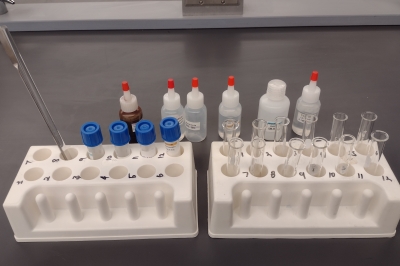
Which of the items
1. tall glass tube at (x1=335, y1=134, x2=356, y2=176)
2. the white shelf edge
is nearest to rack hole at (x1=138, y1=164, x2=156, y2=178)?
tall glass tube at (x1=335, y1=134, x2=356, y2=176)

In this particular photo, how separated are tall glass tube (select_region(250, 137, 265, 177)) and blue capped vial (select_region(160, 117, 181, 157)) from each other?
136mm

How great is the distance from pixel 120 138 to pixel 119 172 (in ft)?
0.21

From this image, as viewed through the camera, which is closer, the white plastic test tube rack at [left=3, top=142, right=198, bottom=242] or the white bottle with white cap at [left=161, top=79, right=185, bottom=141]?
the white plastic test tube rack at [left=3, top=142, right=198, bottom=242]

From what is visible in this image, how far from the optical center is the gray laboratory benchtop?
59 cm

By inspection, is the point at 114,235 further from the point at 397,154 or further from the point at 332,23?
the point at 332,23

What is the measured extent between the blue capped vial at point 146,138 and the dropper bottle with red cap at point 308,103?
344 mm

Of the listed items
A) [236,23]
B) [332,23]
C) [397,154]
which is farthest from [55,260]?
[332,23]

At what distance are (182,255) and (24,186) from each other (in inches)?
11.4

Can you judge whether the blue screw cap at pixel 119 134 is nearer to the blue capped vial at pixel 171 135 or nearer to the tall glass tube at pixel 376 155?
the blue capped vial at pixel 171 135

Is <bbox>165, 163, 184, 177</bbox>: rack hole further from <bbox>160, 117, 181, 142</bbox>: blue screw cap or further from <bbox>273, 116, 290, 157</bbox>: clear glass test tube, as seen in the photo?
<bbox>273, 116, 290, 157</bbox>: clear glass test tube

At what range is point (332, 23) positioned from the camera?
1284 millimetres

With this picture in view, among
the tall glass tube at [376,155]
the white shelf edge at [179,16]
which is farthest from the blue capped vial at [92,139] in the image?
the white shelf edge at [179,16]

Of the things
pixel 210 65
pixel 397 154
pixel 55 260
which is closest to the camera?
pixel 55 260

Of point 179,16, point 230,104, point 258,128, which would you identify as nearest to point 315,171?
point 258,128
